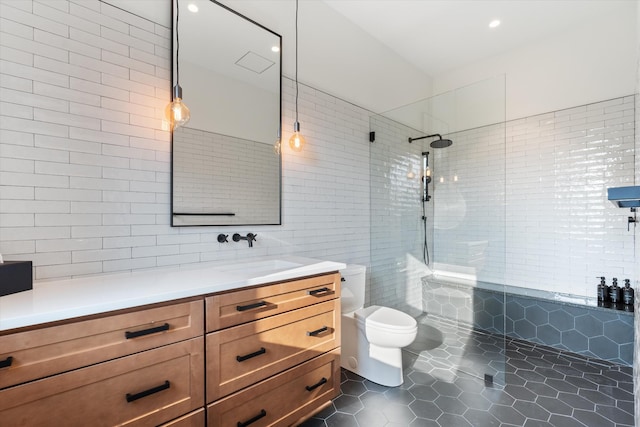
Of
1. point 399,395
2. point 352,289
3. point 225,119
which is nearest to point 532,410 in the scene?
point 399,395

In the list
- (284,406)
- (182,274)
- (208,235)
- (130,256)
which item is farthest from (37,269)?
(284,406)

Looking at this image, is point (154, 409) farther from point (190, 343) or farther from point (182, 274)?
point (182, 274)

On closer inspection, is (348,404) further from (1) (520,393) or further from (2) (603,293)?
(2) (603,293)

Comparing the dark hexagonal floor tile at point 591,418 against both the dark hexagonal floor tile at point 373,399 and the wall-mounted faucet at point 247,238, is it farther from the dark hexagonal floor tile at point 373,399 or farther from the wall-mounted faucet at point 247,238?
the wall-mounted faucet at point 247,238

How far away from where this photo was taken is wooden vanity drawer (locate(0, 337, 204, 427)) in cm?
95

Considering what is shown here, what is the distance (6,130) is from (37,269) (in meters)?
0.64

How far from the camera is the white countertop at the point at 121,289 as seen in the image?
0.98m

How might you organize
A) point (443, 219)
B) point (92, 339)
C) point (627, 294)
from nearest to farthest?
point (92, 339)
point (627, 294)
point (443, 219)

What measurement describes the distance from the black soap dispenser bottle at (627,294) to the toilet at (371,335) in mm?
2033

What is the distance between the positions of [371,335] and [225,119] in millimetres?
1883

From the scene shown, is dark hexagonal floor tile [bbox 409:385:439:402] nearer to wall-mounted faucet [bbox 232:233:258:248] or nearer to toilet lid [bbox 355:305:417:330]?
toilet lid [bbox 355:305:417:330]

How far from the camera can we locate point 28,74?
1.39 m

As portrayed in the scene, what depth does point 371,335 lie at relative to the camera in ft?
7.50

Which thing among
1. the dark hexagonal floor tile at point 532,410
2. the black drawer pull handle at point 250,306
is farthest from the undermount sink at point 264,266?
the dark hexagonal floor tile at point 532,410
